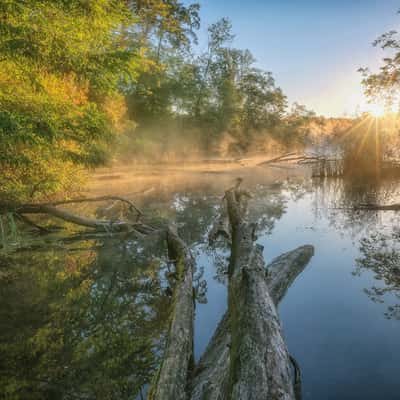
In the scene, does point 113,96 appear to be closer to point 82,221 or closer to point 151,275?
point 82,221

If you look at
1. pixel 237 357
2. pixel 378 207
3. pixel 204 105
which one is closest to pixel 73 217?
pixel 237 357

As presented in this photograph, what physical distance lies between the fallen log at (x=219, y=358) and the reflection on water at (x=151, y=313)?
0.26 metres

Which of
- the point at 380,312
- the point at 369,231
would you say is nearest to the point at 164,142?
the point at 369,231

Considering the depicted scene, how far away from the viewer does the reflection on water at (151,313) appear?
7.32ft

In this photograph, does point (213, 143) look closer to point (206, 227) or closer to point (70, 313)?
point (206, 227)

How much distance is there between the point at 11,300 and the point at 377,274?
18.8 feet

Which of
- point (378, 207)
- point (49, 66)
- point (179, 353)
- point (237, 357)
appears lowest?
point (179, 353)

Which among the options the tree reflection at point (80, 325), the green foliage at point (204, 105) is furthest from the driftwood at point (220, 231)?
the green foliage at point (204, 105)

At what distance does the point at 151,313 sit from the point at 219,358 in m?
1.39

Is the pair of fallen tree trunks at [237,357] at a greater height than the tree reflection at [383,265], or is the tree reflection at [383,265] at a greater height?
the pair of fallen tree trunks at [237,357]

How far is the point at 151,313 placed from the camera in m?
3.20

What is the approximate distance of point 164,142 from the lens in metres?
28.1

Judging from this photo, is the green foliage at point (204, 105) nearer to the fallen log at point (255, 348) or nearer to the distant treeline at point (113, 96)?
the distant treeline at point (113, 96)

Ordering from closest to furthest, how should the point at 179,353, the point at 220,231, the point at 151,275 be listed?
1. the point at 179,353
2. the point at 151,275
3. the point at 220,231
